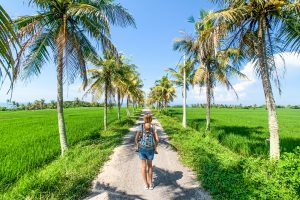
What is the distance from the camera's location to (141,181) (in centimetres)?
632

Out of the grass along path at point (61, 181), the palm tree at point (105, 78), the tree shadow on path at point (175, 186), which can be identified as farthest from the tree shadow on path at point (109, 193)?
the palm tree at point (105, 78)

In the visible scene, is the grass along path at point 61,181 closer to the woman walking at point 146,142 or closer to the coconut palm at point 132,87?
the woman walking at point 146,142

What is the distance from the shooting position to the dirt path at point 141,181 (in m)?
5.43

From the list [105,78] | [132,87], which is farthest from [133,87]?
[105,78]

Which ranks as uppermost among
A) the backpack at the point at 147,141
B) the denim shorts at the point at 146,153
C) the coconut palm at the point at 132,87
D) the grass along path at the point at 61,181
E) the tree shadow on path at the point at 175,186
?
the coconut palm at the point at 132,87

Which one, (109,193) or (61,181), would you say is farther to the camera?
(61,181)

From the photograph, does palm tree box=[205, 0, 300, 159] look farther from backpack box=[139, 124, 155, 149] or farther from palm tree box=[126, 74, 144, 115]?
palm tree box=[126, 74, 144, 115]

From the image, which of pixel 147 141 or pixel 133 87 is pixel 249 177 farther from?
pixel 133 87

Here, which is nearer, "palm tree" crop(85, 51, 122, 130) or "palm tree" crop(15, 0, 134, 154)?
"palm tree" crop(15, 0, 134, 154)

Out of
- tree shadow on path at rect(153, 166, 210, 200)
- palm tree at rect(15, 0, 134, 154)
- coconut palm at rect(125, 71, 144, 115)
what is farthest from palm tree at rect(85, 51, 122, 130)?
tree shadow on path at rect(153, 166, 210, 200)

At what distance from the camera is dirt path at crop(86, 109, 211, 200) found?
17.8 feet

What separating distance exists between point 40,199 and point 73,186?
1.02m

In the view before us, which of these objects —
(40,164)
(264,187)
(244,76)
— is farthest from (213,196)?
(244,76)

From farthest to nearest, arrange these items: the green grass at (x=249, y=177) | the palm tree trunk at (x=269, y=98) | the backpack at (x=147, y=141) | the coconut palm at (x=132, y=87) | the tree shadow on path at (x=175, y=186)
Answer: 1. the coconut palm at (x=132, y=87)
2. the palm tree trunk at (x=269, y=98)
3. the backpack at (x=147, y=141)
4. the tree shadow on path at (x=175, y=186)
5. the green grass at (x=249, y=177)
